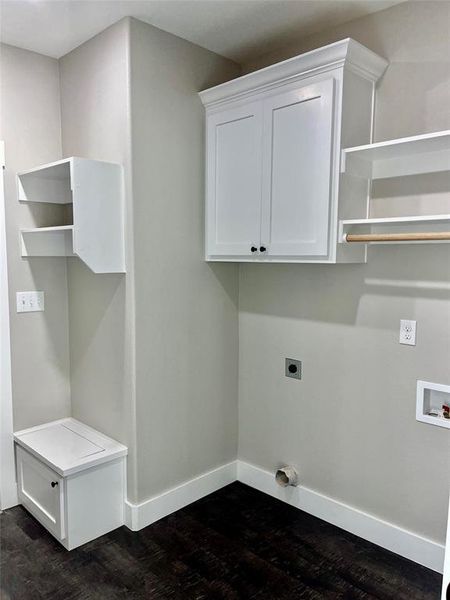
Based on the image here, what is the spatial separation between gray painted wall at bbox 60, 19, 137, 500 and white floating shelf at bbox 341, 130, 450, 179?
1118mm

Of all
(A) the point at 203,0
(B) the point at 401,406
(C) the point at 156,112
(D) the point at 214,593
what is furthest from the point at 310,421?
(A) the point at 203,0

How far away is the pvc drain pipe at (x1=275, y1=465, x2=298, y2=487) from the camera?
2.66m

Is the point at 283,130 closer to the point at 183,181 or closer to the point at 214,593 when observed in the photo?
the point at 183,181

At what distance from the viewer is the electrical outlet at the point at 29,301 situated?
8.88 ft

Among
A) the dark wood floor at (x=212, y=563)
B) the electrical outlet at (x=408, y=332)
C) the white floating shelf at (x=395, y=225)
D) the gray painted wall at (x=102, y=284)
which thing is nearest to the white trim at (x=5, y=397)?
the dark wood floor at (x=212, y=563)

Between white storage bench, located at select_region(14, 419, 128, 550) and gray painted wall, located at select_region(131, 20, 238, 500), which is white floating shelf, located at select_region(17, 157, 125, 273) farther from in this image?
white storage bench, located at select_region(14, 419, 128, 550)

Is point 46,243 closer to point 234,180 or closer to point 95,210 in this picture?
point 95,210

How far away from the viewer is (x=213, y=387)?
2.89 m

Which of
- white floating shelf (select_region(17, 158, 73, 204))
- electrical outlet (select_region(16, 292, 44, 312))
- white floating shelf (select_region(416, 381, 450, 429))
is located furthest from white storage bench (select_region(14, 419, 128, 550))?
white floating shelf (select_region(416, 381, 450, 429))

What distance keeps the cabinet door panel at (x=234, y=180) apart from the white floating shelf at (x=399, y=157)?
0.50 meters

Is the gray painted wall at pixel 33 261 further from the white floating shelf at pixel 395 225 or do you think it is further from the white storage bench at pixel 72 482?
the white floating shelf at pixel 395 225

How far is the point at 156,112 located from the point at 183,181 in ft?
1.26

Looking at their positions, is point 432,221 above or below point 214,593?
above

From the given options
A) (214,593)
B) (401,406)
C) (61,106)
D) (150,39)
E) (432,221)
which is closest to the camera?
(432,221)
